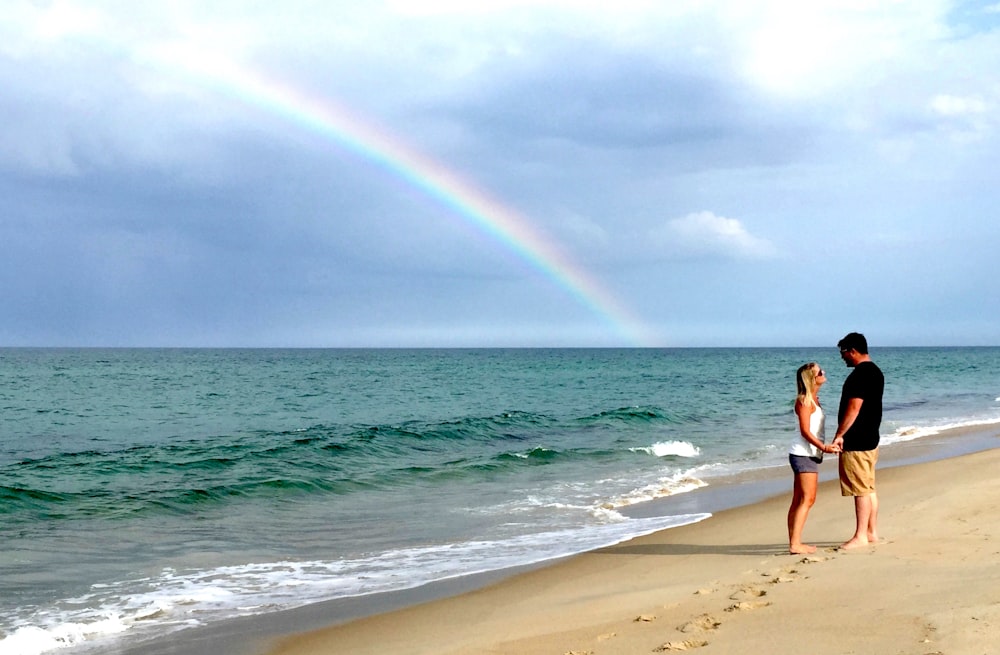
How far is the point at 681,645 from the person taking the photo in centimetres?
541

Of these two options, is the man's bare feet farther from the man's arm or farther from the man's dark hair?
the man's dark hair

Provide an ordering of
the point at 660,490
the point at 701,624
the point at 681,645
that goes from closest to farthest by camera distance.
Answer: the point at 681,645
the point at 701,624
the point at 660,490

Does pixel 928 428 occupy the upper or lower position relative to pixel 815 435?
lower

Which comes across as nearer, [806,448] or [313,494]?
[806,448]

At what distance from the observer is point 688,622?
594 cm

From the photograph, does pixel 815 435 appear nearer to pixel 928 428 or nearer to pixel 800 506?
pixel 800 506

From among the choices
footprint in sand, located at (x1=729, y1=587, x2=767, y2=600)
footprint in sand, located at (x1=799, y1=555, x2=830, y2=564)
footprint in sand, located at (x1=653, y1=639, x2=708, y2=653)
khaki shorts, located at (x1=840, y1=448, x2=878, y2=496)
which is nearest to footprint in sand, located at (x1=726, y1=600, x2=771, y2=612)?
footprint in sand, located at (x1=729, y1=587, x2=767, y2=600)

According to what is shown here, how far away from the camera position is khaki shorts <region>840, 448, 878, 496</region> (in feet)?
26.6

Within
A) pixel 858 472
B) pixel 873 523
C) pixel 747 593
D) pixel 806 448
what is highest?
pixel 806 448

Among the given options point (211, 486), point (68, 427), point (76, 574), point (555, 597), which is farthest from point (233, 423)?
point (555, 597)

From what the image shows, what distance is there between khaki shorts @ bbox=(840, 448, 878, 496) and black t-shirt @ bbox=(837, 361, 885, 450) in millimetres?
69

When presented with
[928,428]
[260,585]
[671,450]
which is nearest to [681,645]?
[260,585]

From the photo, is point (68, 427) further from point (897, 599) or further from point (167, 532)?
point (897, 599)

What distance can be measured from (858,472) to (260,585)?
5988 millimetres
